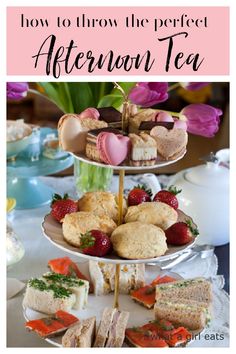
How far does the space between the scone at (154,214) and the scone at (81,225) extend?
0.14 ft

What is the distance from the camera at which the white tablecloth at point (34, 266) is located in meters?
1.21

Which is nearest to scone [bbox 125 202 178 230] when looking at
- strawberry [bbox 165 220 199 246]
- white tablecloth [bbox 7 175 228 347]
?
strawberry [bbox 165 220 199 246]

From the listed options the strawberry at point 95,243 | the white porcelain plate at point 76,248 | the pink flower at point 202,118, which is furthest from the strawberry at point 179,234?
the pink flower at point 202,118

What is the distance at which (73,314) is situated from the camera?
4.00ft

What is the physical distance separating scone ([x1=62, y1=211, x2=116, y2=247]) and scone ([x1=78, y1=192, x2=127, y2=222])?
0.09 feet

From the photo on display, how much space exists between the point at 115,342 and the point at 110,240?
0.19 meters

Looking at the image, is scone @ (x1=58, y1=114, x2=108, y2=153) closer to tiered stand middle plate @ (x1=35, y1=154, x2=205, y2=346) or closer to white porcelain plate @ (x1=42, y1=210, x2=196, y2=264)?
tiered stand middle plate @ (x1=35, y1=154, x2=205, y2=346)

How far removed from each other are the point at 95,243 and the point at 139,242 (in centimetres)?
7

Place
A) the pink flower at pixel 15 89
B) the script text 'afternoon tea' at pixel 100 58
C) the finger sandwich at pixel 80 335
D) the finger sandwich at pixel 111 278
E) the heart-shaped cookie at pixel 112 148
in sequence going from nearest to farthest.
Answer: the heart-shaped cookie at pixel 112 148 < the finger sandwich at pixel 80 335 < the script text 'afternoon tea' at pixel 100 58 < the finger sandwich at pixel 111 278 < the pink flower at pixel 15 89

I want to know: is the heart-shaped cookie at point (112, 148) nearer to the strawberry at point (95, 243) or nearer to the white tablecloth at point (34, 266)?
the strawberry at point (95, 243)

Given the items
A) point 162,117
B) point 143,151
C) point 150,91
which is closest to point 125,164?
point 143,151

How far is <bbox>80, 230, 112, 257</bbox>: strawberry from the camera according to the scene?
3.30 ft

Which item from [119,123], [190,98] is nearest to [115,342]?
[119,123]

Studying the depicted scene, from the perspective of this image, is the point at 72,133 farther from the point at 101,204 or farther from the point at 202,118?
the point at 202,118
